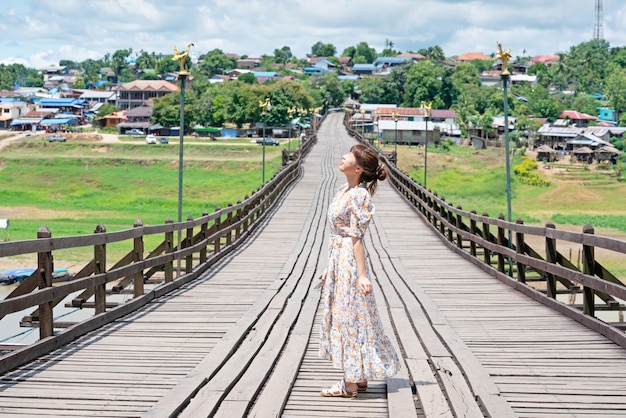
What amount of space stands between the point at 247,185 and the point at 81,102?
95.2 m

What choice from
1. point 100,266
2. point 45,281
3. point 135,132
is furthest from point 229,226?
point 135,132

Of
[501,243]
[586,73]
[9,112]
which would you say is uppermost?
[586,73]

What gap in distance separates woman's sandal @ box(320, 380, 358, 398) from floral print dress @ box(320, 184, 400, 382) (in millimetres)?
103

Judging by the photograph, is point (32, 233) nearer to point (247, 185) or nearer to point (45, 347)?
point (247, 185)

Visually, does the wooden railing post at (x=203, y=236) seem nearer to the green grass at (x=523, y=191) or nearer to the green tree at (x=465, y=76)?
the green grass at (x=523, y=191)

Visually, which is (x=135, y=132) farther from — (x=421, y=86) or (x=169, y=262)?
(x=169, y=262)

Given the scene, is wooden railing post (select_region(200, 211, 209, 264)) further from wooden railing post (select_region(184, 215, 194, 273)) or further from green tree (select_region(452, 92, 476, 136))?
green tree (select_region(452, 92, 476, 136))

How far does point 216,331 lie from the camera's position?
8852 millimetres

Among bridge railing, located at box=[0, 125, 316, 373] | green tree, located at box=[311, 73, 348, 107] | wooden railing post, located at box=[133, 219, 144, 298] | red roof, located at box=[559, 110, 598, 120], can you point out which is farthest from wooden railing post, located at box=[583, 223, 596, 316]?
green tree, located at box=[311, 73, 348, 107]

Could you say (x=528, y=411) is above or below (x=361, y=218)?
below

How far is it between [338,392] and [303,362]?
1237mm

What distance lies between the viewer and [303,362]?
7504 millimetres

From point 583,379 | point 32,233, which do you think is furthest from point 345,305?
point 32,233

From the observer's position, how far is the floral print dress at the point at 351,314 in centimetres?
624
